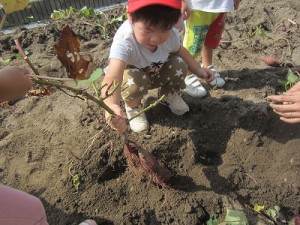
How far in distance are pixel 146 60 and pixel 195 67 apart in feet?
1.04

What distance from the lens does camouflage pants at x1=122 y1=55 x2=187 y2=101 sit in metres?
1.93

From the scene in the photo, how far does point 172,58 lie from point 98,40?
1199mm

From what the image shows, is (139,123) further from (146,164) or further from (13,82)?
(13,82)

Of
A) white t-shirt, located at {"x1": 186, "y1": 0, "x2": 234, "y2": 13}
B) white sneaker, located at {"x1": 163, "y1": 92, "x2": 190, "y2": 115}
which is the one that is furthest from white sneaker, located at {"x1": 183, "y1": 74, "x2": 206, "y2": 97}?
white t-shirt, located at {"x1": 186, "y1": 0, "x2": 234, "y2": 13}

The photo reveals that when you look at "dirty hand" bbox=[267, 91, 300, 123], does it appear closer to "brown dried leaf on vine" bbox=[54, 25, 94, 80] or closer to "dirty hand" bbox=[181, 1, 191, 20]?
"dirty hand" bbox=[181, 1, 191, 20]

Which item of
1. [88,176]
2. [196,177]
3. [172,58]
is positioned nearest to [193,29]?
[172,58]

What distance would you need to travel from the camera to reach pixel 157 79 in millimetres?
2109

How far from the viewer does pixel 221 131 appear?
2.06 m

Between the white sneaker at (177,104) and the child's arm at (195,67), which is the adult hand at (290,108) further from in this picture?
the white sneaker at (177,104)

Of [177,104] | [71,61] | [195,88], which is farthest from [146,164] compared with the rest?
[195,88]

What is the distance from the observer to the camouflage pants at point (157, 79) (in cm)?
193

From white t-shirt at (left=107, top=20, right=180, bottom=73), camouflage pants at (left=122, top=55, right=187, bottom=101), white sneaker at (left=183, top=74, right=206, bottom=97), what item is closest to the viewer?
white t-shirt at (left=107, top=20, right=180, bottom=73)

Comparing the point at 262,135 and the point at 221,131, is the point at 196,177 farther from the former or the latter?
the point at 262,135

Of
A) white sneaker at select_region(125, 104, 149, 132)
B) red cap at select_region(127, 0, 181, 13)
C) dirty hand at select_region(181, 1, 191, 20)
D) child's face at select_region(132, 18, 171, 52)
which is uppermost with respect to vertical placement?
red cap at select_region(127, 0, 181, 13)
